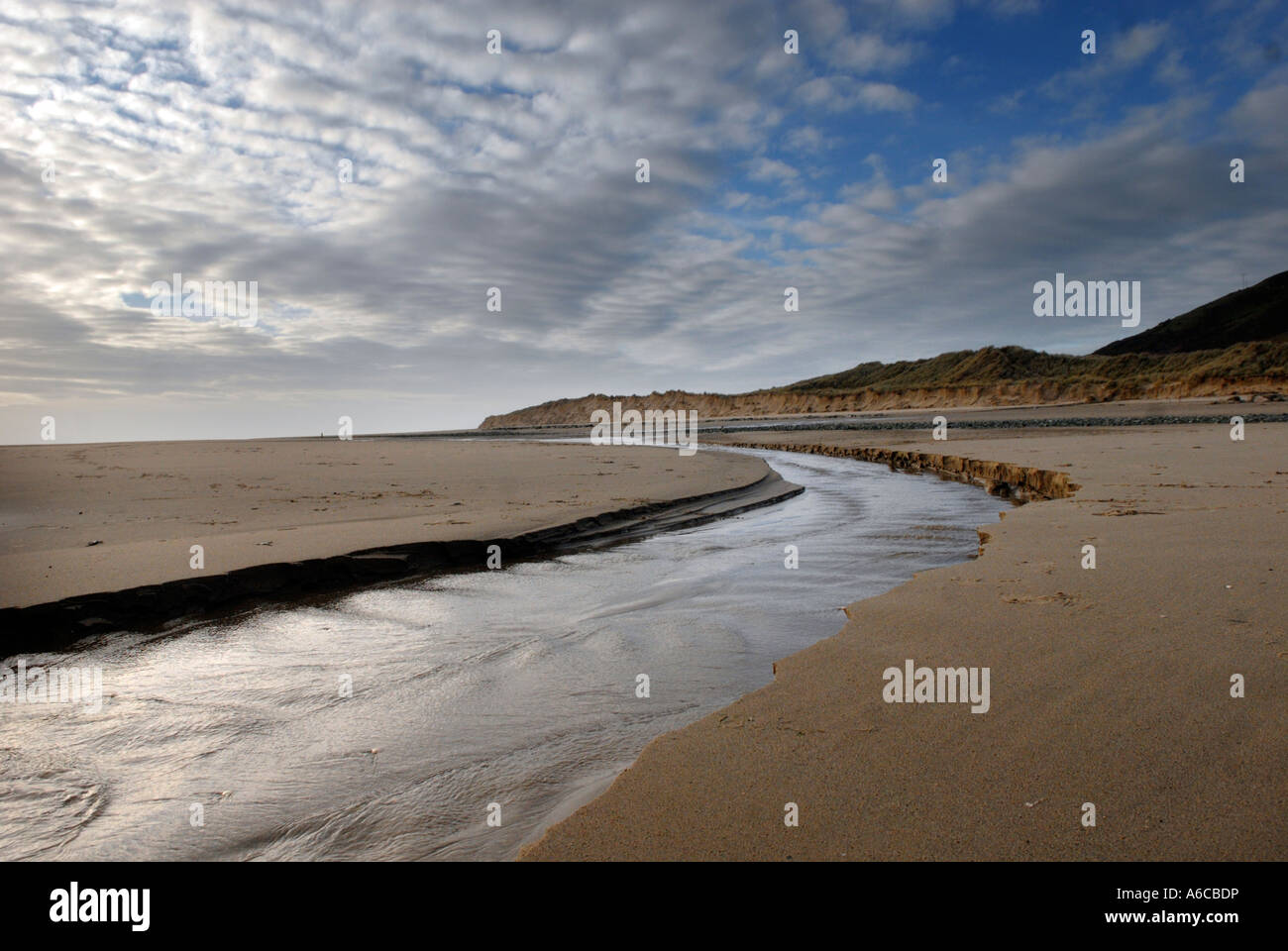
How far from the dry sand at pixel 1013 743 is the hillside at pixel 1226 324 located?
126m

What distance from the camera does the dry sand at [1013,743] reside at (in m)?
2.08

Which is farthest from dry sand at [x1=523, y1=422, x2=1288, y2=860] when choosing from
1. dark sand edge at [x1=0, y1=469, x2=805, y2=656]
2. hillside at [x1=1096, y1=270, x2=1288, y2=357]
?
hillside at [x1=1096, y1=270, x2=1288, y2=357]

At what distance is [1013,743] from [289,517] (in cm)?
878

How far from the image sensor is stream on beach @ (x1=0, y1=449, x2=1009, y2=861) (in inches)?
103

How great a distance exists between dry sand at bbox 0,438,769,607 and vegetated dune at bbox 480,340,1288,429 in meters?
53.7

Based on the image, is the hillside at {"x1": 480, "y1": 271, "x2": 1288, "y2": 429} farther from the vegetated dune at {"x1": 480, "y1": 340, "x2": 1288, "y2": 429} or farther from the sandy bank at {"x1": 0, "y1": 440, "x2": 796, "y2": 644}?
the sandy bank at {"x1": 0, "y1": 440, "x2": 796, "y2": 644}

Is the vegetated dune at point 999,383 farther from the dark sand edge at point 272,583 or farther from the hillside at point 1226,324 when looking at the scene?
the dark sand edge at point 272,583

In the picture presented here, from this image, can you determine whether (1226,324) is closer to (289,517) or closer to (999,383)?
(999,383)

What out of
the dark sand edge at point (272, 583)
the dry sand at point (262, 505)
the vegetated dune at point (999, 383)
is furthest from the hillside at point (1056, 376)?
Result: the dark sand edge at point (272, 583)
